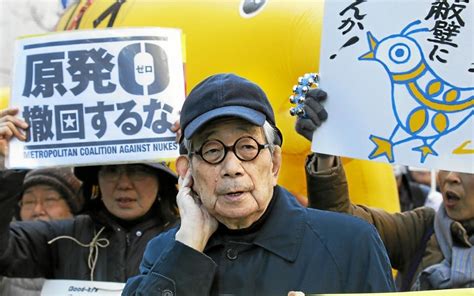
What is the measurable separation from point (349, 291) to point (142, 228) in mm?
1681

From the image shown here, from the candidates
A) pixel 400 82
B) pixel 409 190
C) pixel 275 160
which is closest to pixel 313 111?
pixel 400 82

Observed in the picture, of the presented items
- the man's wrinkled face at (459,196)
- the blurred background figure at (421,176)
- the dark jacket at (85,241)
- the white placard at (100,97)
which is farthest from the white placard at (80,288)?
the blurred background figure at (421,176)

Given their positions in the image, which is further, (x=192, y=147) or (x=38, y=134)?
(x=38, y=134)

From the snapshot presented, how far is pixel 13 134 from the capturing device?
162 inches

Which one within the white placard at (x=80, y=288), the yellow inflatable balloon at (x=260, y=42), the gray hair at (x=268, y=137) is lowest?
the white placard at (x=80, y=288)

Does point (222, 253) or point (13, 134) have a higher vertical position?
point (13, 134)

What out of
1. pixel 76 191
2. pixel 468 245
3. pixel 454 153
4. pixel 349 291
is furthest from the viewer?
pixel 76 191

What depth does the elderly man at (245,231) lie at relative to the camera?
279cm

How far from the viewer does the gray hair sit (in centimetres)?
291

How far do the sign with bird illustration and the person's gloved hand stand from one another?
1.1 inches

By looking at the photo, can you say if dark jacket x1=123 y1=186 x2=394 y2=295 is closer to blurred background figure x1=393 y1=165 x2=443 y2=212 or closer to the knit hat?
the knit hat

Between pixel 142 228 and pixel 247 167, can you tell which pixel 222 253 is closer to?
pixel 247 167

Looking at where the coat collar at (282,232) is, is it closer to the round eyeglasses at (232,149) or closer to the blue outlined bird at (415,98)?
the round eyeglasses at (232,149)

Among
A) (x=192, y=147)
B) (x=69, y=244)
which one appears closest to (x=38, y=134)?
(x=69, y=244)
